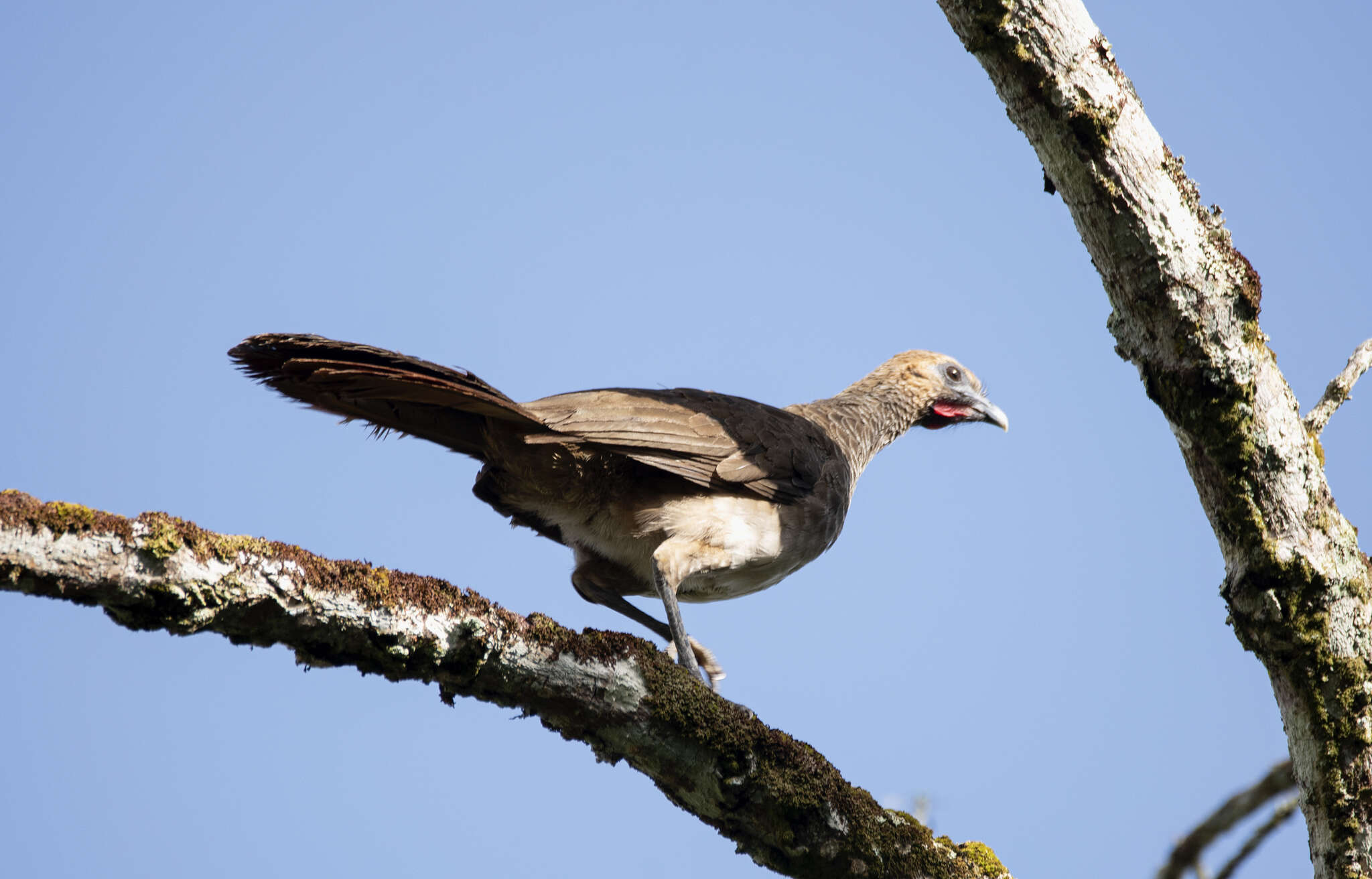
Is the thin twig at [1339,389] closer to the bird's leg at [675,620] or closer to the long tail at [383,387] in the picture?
the bird's leg at [675,620]

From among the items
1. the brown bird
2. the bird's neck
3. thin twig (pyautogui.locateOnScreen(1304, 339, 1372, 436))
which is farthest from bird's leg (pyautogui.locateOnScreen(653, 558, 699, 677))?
thin twig (pyautogui.locateOnScreen(1304, 339, 1372, 436))

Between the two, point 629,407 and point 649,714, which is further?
point 629,407

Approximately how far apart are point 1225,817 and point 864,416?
3.43m

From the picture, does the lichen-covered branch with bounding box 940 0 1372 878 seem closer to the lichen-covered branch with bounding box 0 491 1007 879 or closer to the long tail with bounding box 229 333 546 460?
the lichen-covered branch with bounding box 0 491 1007 879

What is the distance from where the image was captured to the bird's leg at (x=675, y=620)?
4594 mm

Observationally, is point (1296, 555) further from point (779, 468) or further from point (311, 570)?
point (311, 570)

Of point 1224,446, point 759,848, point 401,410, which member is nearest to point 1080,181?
point 1224,446

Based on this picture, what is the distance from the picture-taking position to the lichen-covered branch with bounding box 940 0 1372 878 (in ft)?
9.88

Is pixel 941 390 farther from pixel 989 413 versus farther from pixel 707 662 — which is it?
pixel 707 662

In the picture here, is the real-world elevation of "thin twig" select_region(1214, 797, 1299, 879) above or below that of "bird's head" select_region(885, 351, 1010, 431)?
below

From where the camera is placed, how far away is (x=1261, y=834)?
12.0 ft

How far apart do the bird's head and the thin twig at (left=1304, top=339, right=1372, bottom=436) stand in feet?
12.2

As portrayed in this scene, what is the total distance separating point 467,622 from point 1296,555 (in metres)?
2.42

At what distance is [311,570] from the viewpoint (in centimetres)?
276
